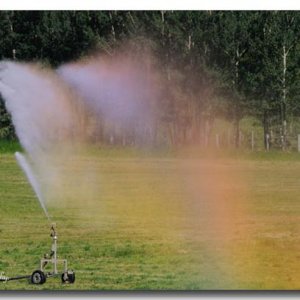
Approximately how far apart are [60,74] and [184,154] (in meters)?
1.08

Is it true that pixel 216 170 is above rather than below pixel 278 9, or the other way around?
below

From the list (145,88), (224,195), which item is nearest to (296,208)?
(224,195)

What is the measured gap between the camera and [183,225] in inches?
563

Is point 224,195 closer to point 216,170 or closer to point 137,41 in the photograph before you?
point 216,170

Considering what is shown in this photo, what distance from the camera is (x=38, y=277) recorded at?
45.9ft

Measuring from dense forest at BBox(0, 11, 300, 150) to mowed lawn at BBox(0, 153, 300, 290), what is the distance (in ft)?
0.89

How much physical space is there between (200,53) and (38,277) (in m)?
2.02

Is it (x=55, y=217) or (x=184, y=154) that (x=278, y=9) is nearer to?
(x=184, y=154)

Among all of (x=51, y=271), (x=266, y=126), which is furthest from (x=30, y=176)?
(x=266, y=126)

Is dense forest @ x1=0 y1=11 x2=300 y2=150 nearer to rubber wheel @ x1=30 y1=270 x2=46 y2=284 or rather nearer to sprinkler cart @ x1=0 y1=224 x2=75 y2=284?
sprinkler cart @ x1=0 y1=224 x2=75 y2=284
